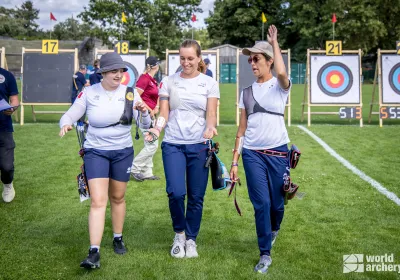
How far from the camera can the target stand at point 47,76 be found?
1661 cm

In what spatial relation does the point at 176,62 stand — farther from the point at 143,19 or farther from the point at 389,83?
the point at 143,19

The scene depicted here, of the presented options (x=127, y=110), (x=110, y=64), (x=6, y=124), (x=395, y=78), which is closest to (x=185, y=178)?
(x=127, y=110)

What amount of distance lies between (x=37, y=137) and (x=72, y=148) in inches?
80.3

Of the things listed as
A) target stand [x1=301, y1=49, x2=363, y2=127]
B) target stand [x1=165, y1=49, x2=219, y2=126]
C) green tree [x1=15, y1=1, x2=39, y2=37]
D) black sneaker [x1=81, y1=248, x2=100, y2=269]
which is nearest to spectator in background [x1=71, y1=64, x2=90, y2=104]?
target stand [x1=165, y1=49, x2=219, y2=126]

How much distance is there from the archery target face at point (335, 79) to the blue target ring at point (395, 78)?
1006 millimetres

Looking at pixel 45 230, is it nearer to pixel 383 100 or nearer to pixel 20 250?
pixel 20 250

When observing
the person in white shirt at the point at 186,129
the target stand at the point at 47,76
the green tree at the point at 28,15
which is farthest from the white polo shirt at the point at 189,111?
the green tree at the point at 28,15

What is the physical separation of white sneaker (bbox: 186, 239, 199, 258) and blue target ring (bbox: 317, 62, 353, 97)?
475 inches

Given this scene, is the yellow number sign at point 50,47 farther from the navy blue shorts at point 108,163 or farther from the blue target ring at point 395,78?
the navy blue shorts at point 108,163

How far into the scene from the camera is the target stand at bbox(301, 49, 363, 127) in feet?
52.6

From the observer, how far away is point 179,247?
5.03 meters

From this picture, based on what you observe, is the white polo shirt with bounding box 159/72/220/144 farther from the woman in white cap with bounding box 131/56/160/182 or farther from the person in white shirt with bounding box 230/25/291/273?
the woman in white cap with bounding box 131/56/160/182

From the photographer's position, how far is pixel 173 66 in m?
16.9

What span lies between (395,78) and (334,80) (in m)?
1.88
